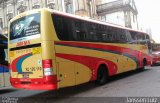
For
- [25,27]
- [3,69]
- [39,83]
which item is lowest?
[39,83]

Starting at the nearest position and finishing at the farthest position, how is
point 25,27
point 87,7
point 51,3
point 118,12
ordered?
point 25,27
point 87,7
point 51,3
point 118,12

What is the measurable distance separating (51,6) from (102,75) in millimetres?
29648

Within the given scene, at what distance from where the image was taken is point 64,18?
1134 centimetres

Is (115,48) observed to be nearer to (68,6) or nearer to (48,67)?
(48,67)

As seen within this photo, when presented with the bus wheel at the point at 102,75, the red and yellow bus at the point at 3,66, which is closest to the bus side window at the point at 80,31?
the bus wheel at the point at 102,75

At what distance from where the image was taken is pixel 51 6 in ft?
138

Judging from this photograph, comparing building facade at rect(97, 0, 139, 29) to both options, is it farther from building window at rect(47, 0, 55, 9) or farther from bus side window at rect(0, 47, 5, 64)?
bus side window at rect(0, 47, 5, 64)

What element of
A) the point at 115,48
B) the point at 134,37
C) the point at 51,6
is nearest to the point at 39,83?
the point at 115,48

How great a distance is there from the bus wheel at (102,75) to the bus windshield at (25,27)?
4.22m

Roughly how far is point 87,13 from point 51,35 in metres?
30.4

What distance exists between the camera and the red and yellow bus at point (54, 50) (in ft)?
34.1

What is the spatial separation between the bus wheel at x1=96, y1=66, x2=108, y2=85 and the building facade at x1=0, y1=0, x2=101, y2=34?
2485 cm

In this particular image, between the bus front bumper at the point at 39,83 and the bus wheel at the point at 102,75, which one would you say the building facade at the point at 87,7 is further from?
the bus front bumper at the point at 39,83

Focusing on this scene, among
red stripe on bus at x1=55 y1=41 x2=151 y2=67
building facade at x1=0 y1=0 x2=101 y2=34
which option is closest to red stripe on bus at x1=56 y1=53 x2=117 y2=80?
red stripe on bus at x1=55 y1=41 x2=151 y2=67
